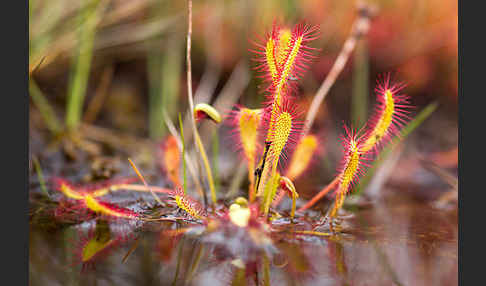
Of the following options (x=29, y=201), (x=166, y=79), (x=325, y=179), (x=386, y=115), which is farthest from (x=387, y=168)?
(x=29, y=201)

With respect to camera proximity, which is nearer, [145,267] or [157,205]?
[145,267]

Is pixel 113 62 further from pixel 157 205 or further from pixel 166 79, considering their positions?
pixel 157 205

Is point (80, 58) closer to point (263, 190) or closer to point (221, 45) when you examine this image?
point (221, 45)

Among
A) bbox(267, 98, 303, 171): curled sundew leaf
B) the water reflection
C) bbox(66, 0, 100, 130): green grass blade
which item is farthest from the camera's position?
bbox(66, 0, 100, 130): green grass blade

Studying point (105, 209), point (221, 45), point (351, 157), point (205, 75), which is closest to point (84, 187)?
point (105, 209)

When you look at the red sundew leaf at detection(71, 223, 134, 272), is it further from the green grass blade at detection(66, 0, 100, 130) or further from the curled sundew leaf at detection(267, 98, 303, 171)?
the green grass blade at detection(66, 0, 100, 130)

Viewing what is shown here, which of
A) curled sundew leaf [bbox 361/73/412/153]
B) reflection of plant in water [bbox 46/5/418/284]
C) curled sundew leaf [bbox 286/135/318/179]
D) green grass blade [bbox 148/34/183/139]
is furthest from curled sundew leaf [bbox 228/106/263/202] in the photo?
green grass blade [bbox 148/34/183/139]
